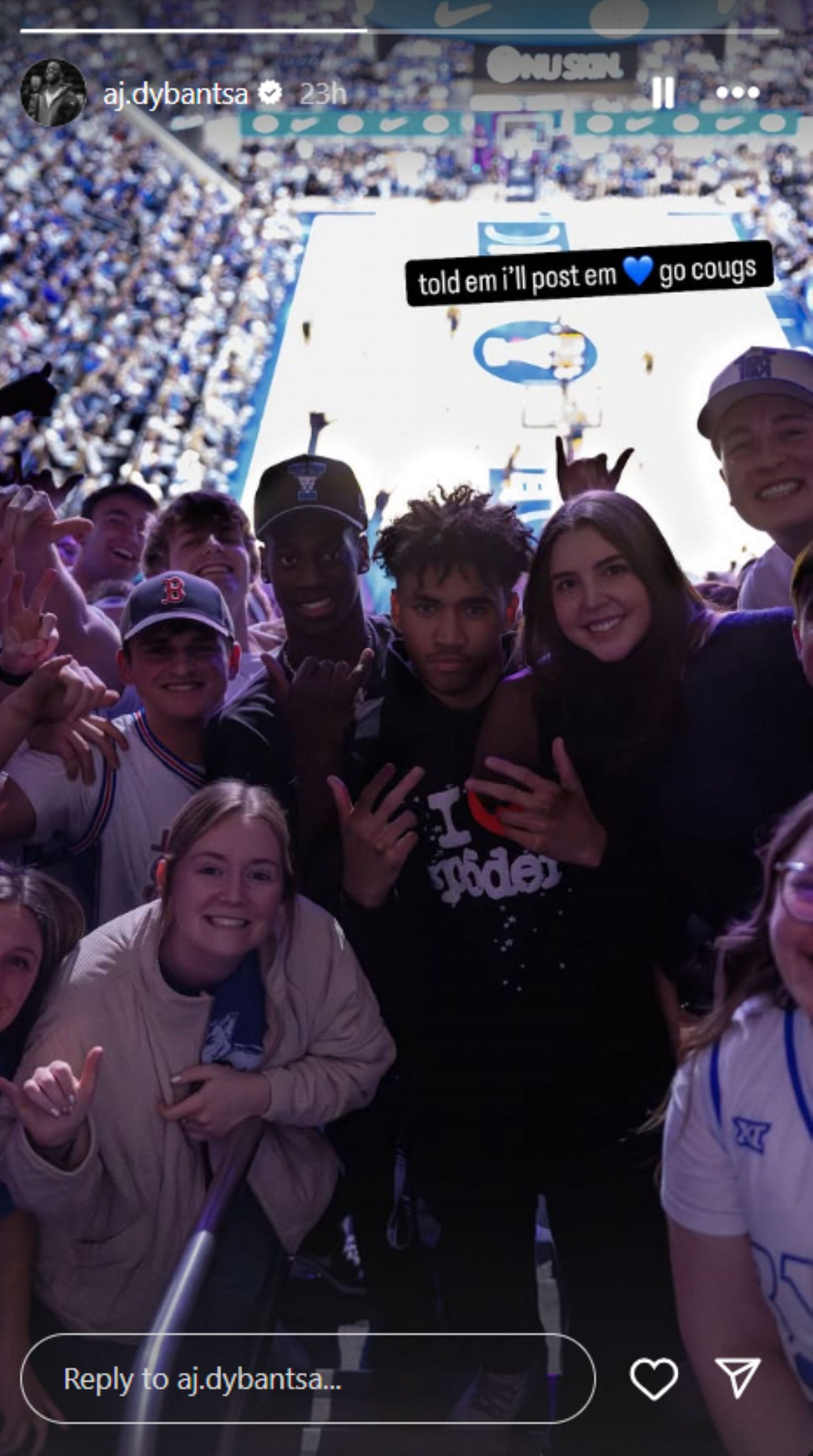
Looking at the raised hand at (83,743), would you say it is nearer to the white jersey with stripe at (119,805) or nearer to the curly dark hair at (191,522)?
the white jersey with stripe at (119,805)

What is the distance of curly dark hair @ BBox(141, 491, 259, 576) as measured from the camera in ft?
4.33

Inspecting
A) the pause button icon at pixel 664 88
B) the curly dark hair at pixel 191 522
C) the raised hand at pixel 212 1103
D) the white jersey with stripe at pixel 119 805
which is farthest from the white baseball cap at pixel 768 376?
the raised hand at pixel 212 1103

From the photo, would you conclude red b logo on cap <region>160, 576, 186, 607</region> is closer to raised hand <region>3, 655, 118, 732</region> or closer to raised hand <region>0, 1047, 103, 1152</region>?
raised hand <region>3, 655, 118, 732</region>

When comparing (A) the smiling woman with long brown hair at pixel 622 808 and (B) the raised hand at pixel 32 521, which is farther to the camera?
(B) the raised hand at pixel 32 521

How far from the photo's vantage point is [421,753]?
50.4 inches

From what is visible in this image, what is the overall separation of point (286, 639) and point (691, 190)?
1.90 ft

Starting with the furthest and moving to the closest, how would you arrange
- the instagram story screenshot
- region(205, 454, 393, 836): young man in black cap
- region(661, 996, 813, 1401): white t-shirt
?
region(205, 454, 393, 836): young man in black cap < the instagram story screenshot < region(661, 996, 813, 1401): white t-shirt

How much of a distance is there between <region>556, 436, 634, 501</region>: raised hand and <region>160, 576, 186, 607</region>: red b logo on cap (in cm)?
40

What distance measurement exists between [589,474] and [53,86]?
0.63m

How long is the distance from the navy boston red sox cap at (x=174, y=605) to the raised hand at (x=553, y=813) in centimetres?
34

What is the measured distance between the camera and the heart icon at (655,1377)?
116 centimetres

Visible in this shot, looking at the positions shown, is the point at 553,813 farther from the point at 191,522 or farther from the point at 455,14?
the point at 455,14

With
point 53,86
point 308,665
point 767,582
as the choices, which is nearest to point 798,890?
point 767,582

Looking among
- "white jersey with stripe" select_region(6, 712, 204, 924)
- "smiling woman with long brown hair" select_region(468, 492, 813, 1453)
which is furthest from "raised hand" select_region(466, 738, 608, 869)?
"white jersey with stripe" select_region(6, 712, 204, 924)
